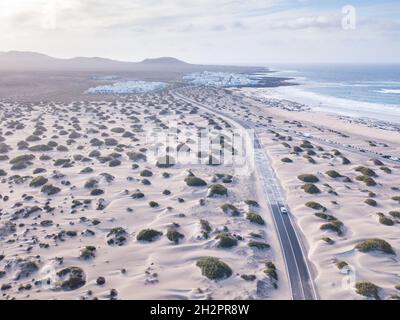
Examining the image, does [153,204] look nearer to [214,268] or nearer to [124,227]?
[124,227]

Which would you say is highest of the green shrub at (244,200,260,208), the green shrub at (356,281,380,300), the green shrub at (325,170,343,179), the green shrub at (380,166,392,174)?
the green shrub at (325,170,343,179)

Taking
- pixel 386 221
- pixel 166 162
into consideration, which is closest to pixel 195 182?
pixel 166 162

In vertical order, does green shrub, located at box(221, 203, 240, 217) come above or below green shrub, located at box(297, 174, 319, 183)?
below

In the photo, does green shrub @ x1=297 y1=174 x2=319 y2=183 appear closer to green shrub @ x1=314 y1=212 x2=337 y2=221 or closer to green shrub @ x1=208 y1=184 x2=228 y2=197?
green shrub @ x1=314 y1=212 x2=337 y2=221

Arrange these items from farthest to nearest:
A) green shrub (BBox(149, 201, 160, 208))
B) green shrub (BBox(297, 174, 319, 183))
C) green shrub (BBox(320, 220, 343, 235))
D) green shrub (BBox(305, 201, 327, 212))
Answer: green shrub (BBox(297, 174, 319, 183))
green shrub (BBox(305, 201, 327, 212))
green shrub (BBox(149, 201, 160, 208))
green shrub (BBox(320, 220, 343, 235))

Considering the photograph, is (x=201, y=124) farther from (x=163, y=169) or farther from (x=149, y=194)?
(x=149, y=194)

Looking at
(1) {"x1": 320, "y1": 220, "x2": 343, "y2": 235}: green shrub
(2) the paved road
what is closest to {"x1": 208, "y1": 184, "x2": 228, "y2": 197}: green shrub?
(2) the paved road

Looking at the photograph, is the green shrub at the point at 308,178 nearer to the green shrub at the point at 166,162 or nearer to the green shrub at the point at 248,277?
the green shrub at the point at 166,162
